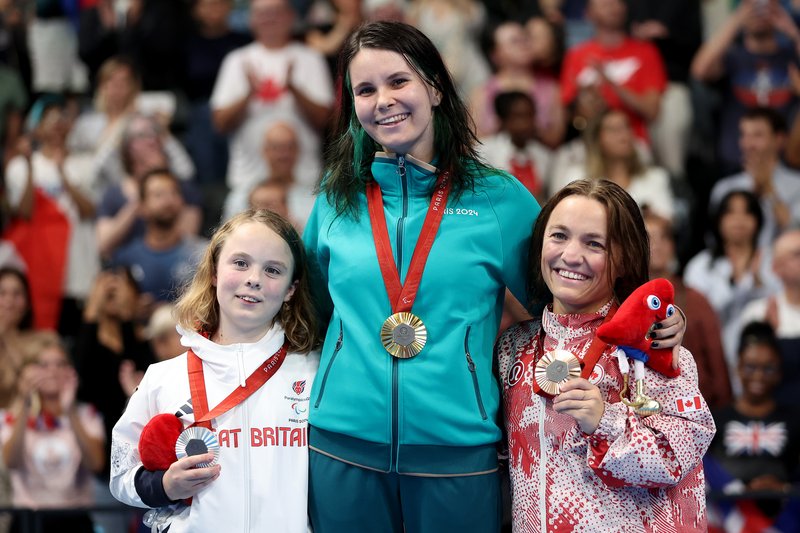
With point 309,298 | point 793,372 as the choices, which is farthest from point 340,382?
point 793,372

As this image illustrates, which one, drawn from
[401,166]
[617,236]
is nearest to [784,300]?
[617,236]

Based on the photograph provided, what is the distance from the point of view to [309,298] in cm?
403

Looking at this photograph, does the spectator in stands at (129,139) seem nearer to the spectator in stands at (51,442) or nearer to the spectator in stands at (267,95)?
the spectator in stands at (267,95)

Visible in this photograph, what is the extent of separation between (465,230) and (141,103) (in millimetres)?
5694

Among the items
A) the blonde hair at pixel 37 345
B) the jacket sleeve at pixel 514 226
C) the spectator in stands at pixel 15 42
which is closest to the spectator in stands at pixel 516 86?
the blonde hair at pixel 37 345

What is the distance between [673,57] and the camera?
884cm

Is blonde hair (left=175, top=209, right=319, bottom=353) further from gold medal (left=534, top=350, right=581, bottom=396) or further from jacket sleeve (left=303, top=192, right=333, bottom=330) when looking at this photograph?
gold medal (left=534, top=350, right=581, bottom=396)

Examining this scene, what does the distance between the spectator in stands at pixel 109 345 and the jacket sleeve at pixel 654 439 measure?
147 inches

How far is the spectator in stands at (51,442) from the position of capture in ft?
21.3

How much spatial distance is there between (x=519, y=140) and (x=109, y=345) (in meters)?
3.01

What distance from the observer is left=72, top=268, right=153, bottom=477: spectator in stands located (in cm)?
677

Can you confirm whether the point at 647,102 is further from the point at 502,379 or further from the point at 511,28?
the point at 502,379

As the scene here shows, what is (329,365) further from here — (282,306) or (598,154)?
(598,154)

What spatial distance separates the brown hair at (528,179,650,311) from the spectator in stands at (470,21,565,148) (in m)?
4.58
